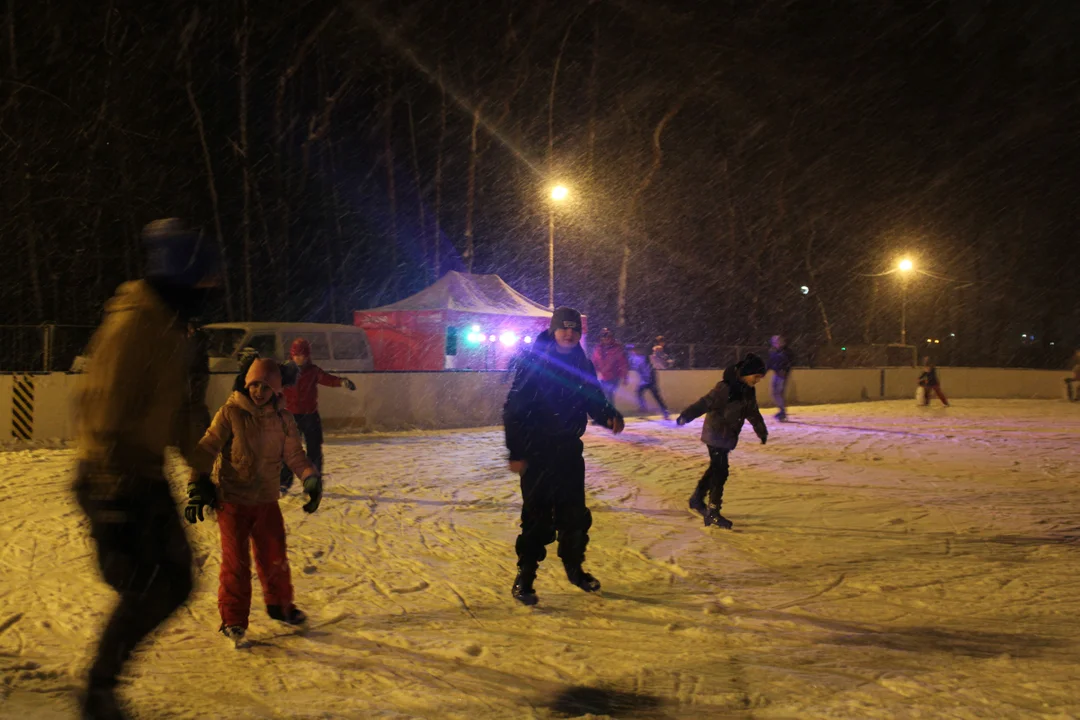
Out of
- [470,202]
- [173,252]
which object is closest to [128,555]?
[173,252]

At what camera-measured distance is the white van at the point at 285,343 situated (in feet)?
53.2

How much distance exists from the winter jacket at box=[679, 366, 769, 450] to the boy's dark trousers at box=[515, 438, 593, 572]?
91.3 inches

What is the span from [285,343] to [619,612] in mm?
12916

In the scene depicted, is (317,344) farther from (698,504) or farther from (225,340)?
(698,504)

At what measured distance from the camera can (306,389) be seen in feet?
27.2

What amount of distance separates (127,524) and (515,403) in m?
2.45

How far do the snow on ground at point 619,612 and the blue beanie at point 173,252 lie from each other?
4.18 feet

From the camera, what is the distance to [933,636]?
4508 millimetres

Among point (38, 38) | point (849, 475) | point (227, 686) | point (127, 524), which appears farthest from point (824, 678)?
point (38, 38)

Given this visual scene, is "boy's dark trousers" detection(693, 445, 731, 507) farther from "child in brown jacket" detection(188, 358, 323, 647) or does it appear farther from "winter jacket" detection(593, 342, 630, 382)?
"winter jacket" detection(593, 342, 630, 382)

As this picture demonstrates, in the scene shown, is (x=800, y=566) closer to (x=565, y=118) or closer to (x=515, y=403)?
(x=515, y=403)

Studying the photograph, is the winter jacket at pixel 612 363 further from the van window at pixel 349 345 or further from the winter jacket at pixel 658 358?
the van window at pixel 349 345

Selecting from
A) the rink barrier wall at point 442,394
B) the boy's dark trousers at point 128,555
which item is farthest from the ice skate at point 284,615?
the boy's dark trousers at point 128,555

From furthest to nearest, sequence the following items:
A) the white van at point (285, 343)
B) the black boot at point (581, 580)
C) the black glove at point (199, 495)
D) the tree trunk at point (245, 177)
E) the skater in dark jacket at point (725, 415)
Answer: the tree trunk at point (245, 177) → the white van at point (285, 343) → the skater in dark jacket at point (725, 415) → the black boot at point (581, 580) → the black glove at point (199, 495)
